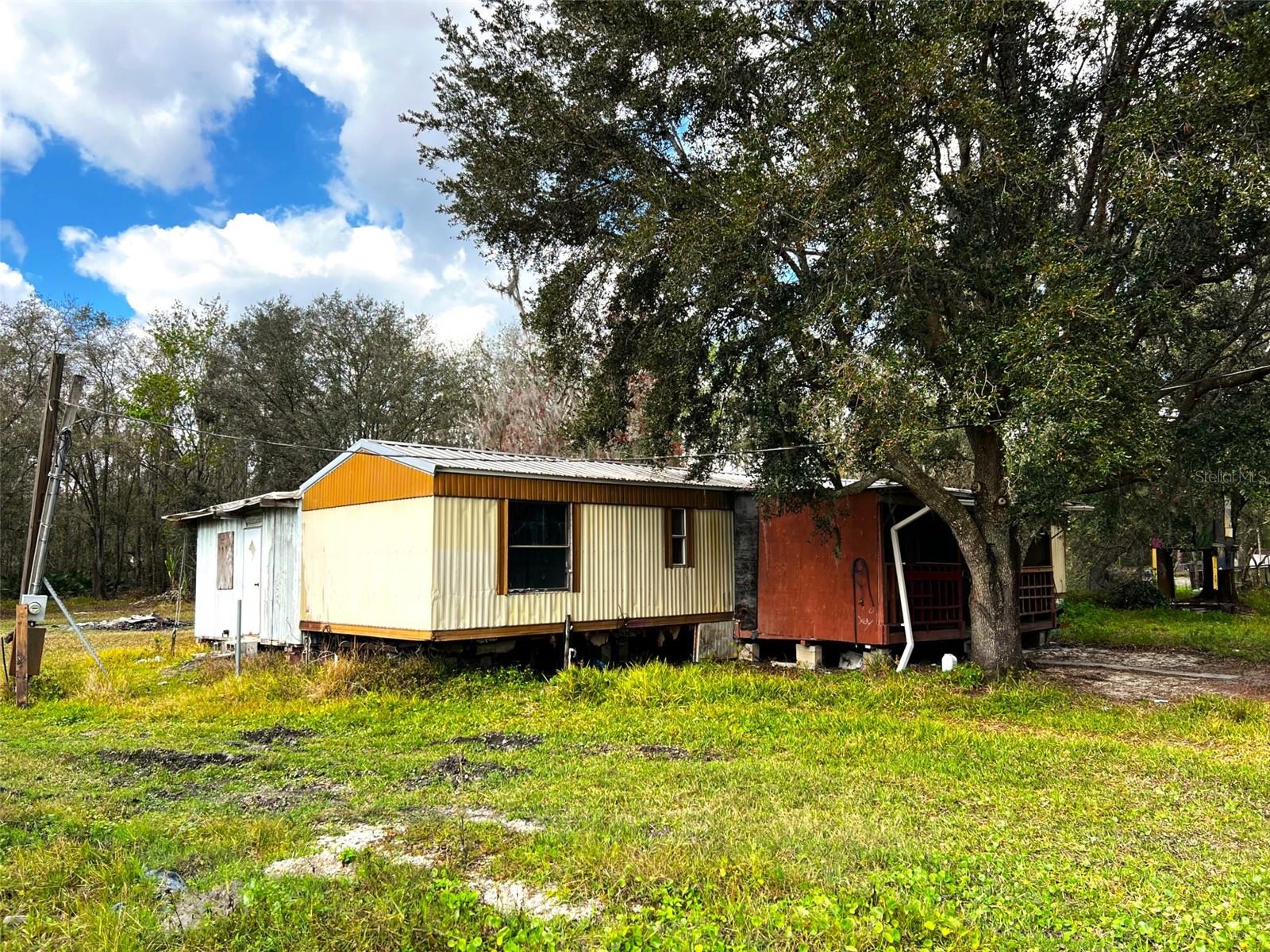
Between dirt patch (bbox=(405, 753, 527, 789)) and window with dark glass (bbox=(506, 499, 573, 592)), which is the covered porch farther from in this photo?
dirt patch (bbox=(405, 753, 527, 789))

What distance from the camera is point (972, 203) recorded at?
9359 mm

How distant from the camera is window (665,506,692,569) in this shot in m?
12.9

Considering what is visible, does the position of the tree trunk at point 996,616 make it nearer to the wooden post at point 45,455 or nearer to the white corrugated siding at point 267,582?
the white corrugated siding at point 267,582

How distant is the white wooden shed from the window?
5.53m

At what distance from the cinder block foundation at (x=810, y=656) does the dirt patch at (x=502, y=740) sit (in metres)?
5.75

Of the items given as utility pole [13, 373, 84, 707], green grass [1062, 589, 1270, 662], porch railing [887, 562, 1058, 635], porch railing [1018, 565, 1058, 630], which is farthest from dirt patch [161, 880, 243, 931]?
green grass [1062, 589, 1270, 662]

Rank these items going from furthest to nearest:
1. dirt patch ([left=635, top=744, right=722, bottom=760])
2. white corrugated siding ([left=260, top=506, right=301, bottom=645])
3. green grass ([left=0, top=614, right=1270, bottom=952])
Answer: white corrugated siding ([left=260, top=506, right=301, bottom=645]), dirt patch ([left=635, top=744, right=722, bottom=760]), green grass ([left=0, top=614, right=1270, bottom=952])

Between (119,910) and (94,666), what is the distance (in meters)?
9.98

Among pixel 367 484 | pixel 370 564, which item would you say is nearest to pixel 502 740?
pixel 370 564

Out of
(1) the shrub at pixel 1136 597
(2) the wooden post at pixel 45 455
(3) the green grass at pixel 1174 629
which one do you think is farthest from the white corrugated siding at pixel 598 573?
(1) the shrub at pixel 1136 597

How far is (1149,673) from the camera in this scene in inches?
467

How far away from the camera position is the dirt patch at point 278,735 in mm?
7664

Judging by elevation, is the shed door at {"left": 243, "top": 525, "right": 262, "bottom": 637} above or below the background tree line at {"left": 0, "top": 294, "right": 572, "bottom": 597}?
below

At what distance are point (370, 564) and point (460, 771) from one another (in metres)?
5.21
